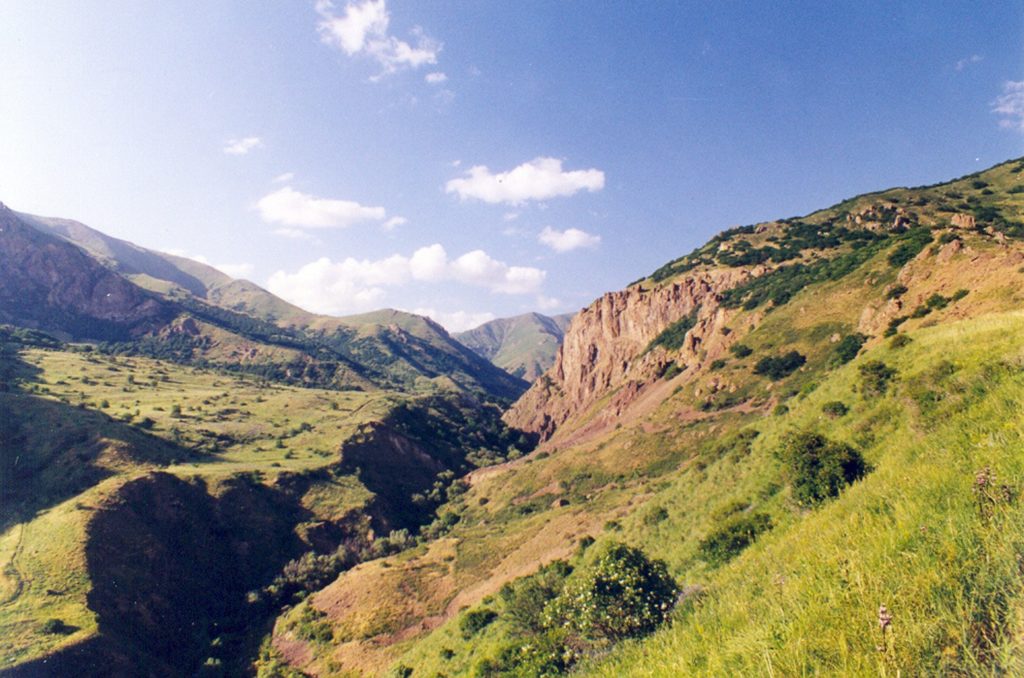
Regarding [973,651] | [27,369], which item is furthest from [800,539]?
[27,369]

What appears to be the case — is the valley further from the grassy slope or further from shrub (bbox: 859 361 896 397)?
the grassy slope

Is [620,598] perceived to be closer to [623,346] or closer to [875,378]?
[875,378]

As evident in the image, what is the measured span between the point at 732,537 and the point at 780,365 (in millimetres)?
51359

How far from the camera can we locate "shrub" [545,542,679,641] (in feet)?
58.1

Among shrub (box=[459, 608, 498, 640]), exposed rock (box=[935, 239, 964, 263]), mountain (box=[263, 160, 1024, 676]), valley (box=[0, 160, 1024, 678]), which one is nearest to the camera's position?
mountain (box=[263, 160, 1024, 676])

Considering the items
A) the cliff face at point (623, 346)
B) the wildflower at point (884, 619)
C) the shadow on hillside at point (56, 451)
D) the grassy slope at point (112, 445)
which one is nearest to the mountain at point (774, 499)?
the wildflower at point (884, 619)

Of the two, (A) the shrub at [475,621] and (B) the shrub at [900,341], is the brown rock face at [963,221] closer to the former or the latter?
(B) the shrub at [900,341]

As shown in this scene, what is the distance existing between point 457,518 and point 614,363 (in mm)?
67065

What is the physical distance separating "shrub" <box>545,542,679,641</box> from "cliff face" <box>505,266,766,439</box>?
234ft

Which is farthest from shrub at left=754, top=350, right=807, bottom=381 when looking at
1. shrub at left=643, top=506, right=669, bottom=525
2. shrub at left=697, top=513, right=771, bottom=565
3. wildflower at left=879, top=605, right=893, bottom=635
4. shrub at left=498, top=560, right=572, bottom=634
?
wildflower at left=879, top=605, right=893, bottom=635

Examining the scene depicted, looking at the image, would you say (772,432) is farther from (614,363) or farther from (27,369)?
(27,369)

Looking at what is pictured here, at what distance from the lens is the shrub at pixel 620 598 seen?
17719 mm

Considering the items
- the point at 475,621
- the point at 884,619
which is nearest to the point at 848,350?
the point at 475,621

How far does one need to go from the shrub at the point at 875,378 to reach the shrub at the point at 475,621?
31306mm
